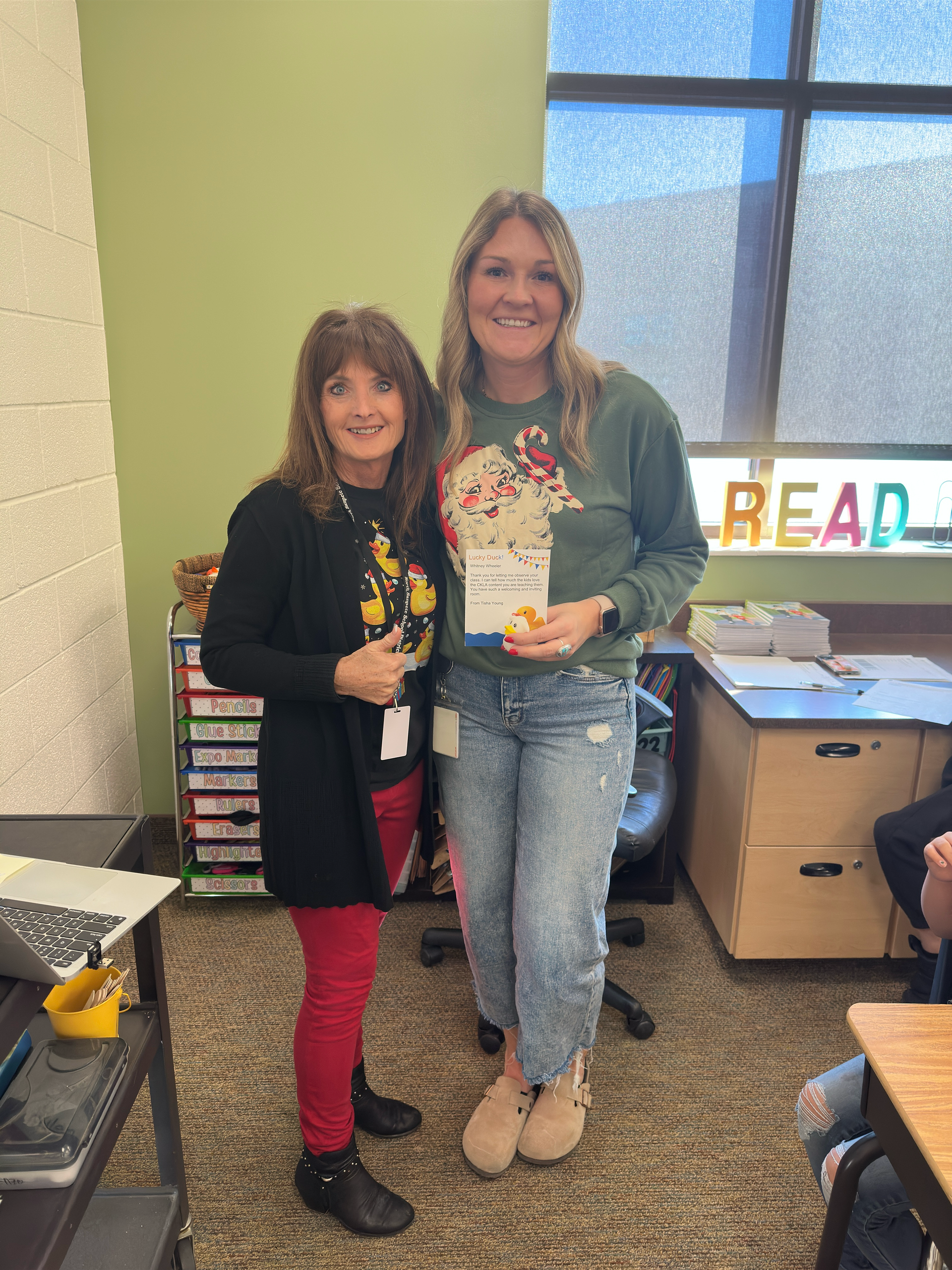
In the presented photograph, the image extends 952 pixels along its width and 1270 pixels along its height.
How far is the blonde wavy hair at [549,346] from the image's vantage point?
4.62ft

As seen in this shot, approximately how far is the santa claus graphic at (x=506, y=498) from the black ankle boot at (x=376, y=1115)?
1088 millimetres

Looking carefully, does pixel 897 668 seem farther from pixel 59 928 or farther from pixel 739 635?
pixel 59 928

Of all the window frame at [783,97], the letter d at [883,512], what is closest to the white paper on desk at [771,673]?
the letter d at [883,512]

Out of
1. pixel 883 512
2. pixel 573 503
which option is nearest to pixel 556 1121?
pixel 573 503

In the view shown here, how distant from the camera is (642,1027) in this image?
2.04 m

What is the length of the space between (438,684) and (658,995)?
118 cm

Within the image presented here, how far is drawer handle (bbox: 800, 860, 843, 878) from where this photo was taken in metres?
2.15

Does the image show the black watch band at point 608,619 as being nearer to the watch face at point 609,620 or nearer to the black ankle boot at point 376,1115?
the watch face at point 609,620

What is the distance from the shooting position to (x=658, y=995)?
7.23 ft

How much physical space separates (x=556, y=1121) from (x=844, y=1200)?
0.83 meters

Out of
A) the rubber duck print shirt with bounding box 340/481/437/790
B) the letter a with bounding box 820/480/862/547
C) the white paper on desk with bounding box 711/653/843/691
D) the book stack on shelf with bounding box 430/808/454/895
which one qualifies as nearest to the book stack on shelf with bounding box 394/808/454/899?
the book stack on shelf with bounding box 430/808/454/895

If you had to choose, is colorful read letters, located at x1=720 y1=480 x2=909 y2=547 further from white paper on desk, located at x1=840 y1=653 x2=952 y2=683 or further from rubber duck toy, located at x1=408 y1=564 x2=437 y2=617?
rubber duck toy, located at x1=408 y1=564 x2=437 y2=617

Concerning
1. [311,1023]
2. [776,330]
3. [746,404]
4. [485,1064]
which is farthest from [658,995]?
[776,330]

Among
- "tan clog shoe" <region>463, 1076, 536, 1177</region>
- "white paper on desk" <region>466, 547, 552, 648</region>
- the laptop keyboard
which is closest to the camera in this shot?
the laptop keyboard
